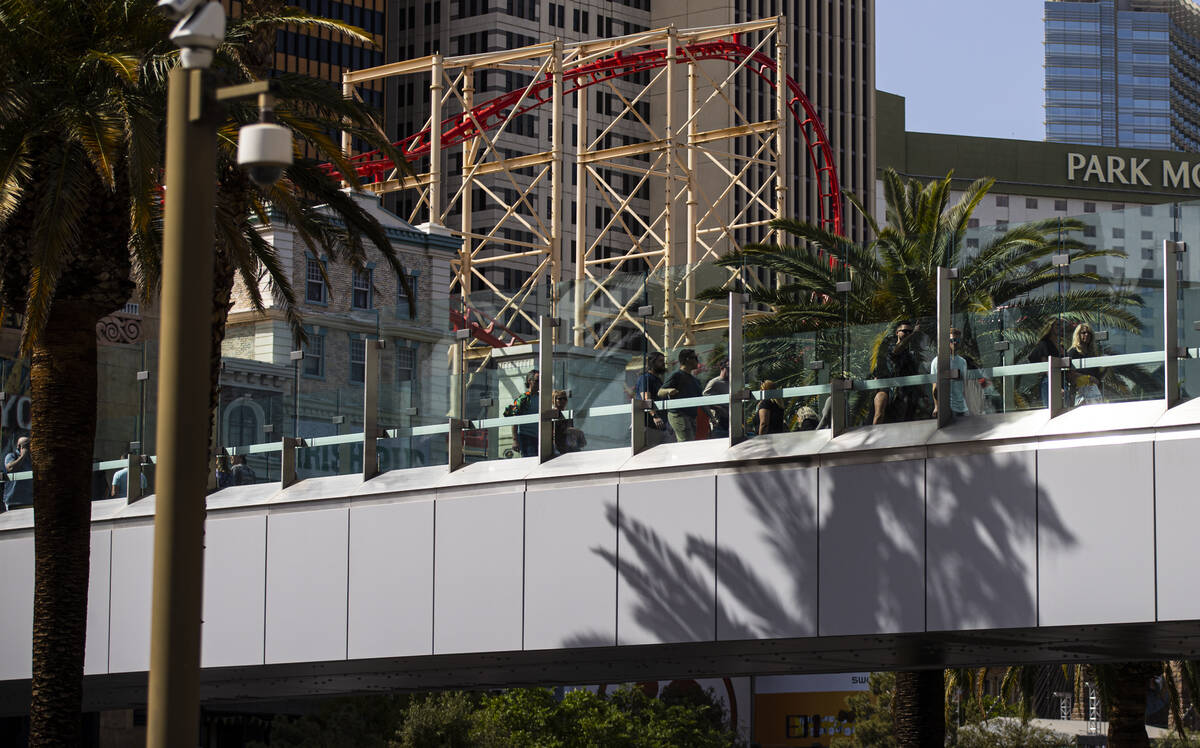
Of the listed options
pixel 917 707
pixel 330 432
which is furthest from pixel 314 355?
pixel 917 707

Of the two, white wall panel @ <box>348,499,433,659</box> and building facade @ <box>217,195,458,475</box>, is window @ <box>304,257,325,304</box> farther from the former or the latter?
white wall panel @ <box>348,499,433,659</box>

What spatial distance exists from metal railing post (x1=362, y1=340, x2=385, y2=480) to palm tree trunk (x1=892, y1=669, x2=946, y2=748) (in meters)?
7.92

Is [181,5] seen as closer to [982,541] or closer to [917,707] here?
[982,541]

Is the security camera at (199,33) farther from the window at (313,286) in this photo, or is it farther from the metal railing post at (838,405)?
the window at (313,286)

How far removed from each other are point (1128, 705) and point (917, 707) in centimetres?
766

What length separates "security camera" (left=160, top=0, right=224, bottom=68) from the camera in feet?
34.7

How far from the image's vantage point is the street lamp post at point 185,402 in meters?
10.5

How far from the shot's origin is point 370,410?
2347cm

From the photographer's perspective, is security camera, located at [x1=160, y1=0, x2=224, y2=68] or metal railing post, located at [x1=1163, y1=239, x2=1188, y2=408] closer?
security camera, located at [x1=160, y1=0, x2=224, y2=68]

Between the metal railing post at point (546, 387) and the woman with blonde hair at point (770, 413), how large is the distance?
2.69 m

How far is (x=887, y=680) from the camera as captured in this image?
2490 inches

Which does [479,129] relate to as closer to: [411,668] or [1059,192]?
[411,668]

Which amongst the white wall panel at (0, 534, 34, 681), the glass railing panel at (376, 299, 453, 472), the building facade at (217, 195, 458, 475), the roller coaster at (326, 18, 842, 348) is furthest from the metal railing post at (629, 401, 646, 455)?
the white wall panel at (0, 534, 34, 681)

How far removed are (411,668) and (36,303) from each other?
781cm
